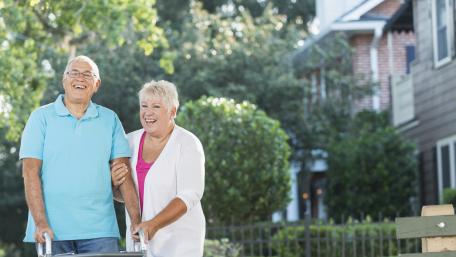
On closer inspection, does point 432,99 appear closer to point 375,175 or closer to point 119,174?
point 375,175

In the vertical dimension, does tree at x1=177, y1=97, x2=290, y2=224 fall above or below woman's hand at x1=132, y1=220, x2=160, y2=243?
above

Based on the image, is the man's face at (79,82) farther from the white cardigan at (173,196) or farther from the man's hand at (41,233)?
the man's hand at (41,233)

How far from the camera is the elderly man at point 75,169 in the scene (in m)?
6.98

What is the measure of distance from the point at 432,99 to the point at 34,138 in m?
19.5

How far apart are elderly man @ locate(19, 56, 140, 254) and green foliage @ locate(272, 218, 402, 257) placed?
1231cm

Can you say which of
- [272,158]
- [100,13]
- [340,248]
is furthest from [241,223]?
[100,13]

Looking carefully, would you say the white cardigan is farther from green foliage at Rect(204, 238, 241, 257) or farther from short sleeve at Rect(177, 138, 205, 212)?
green foliage at Rect(204, 238, 241, 257)

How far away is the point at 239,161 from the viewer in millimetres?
22500

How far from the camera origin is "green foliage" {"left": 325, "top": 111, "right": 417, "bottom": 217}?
26.8m

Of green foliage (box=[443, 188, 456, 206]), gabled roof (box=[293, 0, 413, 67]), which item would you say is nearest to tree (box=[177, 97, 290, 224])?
green foliage (box=[443, 188, 456, 206])

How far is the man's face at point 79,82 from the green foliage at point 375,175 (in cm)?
1989

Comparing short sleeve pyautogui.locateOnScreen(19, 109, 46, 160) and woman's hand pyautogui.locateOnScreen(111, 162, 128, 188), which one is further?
woman's hand pyautogui.locateOnScreen(111, 162, 128, 188)

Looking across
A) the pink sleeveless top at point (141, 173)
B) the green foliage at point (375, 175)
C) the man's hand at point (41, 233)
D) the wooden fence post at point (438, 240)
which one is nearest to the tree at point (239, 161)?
the green foliage at point (375, 175)

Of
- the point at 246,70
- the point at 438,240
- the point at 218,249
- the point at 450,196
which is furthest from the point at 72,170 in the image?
the point at 246,70
